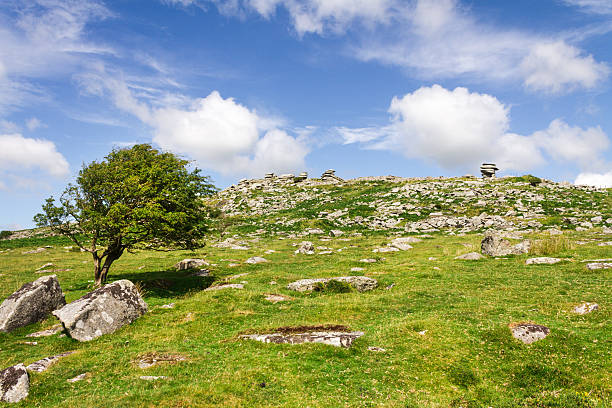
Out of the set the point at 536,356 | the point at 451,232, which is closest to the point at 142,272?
the point at 536,356

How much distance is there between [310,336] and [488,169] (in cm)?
11509

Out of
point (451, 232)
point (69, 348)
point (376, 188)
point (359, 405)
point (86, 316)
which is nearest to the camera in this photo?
point (359, 405)

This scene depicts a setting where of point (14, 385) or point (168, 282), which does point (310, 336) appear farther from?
point (168, 282)

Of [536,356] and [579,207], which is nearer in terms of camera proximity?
[536,356]

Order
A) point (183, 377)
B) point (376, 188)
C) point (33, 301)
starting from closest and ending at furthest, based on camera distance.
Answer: point (183, 377)
point (33, 301)
point (376, 188)

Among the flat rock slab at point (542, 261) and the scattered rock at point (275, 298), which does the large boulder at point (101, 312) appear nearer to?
the scattered rock at point (275, 298)

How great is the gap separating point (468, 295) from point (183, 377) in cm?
1995

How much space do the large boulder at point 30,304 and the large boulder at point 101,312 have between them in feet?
11.6

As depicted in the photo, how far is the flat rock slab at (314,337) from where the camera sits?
55.8ft

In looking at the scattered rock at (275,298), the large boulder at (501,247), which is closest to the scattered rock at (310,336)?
the scattered rock at (275,298)

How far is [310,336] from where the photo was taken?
58.1 ft

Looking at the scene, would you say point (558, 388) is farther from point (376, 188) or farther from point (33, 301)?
point (376, 188)

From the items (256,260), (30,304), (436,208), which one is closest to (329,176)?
(436,208)

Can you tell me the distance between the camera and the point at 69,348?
60.9 ft
